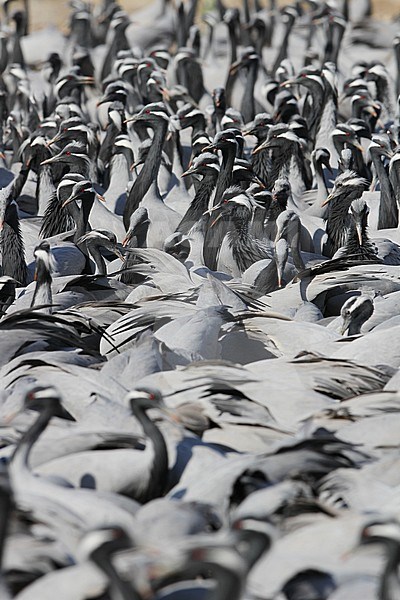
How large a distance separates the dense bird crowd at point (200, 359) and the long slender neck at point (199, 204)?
0.08 feet

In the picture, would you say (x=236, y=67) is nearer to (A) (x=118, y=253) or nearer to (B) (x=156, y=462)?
(A) (x=118, y=253)

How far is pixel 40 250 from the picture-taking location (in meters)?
6.14

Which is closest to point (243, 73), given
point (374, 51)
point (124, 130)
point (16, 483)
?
point (124, 130)

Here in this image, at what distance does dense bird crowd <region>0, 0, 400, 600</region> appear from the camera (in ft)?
10.8

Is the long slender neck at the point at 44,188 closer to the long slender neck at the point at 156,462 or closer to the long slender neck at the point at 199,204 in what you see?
the long slender neck at the point at 199,204

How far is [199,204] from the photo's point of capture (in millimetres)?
8016

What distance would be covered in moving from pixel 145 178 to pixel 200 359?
3303 millimetres

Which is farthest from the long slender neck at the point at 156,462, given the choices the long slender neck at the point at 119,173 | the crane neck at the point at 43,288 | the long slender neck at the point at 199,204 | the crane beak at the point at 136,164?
the long slender neck at the point at 119,173

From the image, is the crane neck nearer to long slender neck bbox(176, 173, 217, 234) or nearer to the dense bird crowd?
the dense bird crowd

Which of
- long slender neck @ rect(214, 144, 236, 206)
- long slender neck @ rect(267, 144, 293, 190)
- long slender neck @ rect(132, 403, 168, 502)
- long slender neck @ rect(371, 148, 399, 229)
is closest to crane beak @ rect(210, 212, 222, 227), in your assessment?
long slender neck @ rect(214, 144, 236, 206)

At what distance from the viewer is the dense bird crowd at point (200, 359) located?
3.30 metres

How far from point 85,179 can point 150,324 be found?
2330 millimetres

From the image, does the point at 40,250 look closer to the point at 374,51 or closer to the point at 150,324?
the point at 150,324

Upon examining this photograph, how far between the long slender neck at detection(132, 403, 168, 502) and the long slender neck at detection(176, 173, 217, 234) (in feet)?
12.8
